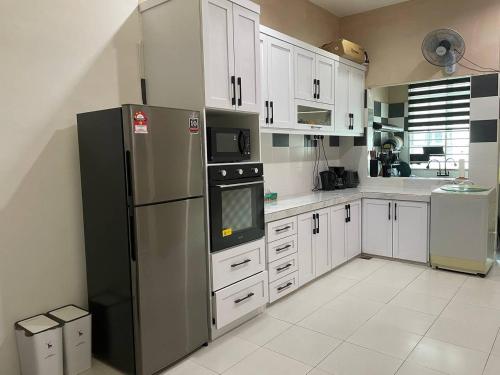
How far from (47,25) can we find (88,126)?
654 millimetres

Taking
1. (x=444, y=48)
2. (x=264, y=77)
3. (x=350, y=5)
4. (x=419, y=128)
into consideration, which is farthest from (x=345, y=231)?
(x=350, y=5)

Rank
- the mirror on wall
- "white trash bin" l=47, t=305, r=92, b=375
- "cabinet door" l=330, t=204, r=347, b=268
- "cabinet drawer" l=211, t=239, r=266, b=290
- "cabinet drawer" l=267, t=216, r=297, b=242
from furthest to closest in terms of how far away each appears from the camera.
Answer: the mirror on wall < "cabinet door" l=330, t=204, r=347, b=268 < "cabinet drawer" l=267, t=216, r=297, b=242 < "cabinet drawer" l=211, t=239, r=266, b=290 < "white trash bin" l=47, t=305, r=92, b=375

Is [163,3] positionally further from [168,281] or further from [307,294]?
[307,294]

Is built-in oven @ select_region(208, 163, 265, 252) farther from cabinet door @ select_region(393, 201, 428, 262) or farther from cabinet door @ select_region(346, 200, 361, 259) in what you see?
cabinet door @ select_region(393, 201, 428, 262)

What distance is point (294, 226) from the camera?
11.0 feet

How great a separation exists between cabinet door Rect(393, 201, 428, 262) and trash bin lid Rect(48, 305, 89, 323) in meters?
3.34

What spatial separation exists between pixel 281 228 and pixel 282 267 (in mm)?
344

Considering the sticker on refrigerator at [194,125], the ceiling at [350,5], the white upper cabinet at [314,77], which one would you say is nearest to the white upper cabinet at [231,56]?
the sticker on refrigerator at [194,125]

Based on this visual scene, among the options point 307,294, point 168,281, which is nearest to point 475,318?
point 307,294

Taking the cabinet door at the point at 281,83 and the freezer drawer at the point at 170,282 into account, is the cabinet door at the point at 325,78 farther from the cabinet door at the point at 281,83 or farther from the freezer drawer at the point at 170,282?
the freezer drawer at the point at 170,282

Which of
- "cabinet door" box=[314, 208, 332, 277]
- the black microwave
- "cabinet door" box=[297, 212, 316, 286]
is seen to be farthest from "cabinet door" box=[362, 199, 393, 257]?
the black microwave

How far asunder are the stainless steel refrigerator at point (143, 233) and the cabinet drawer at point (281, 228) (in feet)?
2.47

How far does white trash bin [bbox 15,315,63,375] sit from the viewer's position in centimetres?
205

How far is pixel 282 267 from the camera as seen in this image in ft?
10.6
